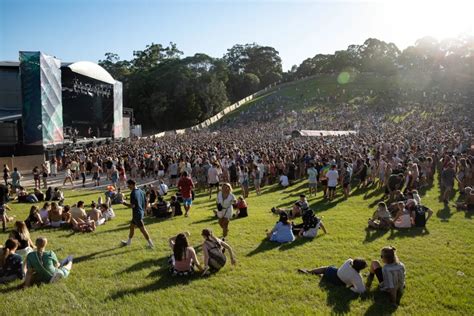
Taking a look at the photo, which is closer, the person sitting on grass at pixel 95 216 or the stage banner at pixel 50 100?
the person sitting on grass at pixel 95 216

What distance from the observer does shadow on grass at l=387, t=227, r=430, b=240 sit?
820cm

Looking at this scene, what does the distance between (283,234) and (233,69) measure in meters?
81.4

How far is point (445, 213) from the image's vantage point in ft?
33.5

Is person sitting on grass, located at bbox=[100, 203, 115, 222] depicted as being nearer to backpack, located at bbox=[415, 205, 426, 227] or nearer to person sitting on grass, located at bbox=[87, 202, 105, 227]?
person sitting on grass, located at bbox=[87, 202, 105, 227]

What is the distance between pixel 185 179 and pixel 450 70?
71.9 m

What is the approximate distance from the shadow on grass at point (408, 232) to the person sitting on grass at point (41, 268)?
6298 mm

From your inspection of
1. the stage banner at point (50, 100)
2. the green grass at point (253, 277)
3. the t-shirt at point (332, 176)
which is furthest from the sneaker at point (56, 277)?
the stage banner at point (50, 100)

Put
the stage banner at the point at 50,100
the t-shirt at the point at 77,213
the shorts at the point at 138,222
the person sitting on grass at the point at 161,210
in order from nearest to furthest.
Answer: the shorts at the point at 138,222, the t-shirt at the point at 77,213, the person sitting on grass at the point at 161,210, the stage banner at the point at 50,100

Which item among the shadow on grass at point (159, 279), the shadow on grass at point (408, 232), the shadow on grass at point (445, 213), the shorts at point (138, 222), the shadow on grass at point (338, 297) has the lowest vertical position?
the shadow on grass at point (338, 297)

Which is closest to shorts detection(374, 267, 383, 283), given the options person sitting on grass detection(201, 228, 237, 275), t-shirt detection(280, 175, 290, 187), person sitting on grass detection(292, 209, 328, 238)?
person sitting on grass detection(201, 228, 237, 275)

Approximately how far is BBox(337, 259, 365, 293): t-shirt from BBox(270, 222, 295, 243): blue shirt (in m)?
2.16

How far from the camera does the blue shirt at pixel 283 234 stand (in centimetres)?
780

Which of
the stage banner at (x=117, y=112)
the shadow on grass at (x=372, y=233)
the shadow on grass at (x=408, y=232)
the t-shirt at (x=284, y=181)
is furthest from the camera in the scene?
the stage banner at (x=117, y=112)

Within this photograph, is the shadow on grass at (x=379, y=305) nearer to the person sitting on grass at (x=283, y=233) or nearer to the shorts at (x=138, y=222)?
the person sitting on grass at (x=283, y=233)
